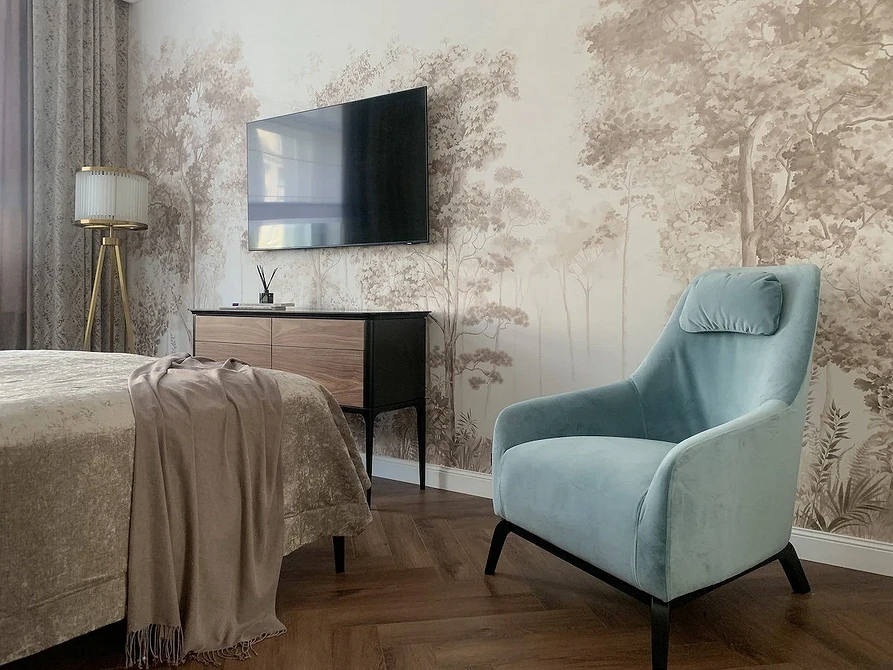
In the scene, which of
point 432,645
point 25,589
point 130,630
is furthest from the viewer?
point 432,645

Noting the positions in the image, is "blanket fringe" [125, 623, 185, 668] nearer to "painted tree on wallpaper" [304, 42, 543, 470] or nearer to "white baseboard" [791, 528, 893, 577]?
"painted tree on wallpaper" [304, 42, 543, 470]

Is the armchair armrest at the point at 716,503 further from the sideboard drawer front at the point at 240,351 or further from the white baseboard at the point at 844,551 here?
the sideboard drawer front at the point at 240,351

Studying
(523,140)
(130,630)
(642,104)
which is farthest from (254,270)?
(130,630)

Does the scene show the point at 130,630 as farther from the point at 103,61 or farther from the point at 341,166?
the point at 103,61

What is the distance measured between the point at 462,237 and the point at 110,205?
2022mm

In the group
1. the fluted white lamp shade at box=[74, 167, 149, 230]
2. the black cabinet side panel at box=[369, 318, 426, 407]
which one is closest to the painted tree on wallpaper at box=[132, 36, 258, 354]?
the fluted white lamp shade at box=[74, 167, 149, 230]

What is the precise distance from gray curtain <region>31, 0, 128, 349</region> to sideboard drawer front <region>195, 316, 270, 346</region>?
4.03 feet

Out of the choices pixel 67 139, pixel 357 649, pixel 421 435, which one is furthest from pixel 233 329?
pixel 357 649

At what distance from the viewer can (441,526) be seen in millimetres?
2652

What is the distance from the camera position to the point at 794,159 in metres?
2.37

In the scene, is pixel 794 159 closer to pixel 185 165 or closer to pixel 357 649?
pixel 357 649

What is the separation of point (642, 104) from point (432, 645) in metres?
2.00

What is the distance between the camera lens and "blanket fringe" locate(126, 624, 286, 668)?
154 cm

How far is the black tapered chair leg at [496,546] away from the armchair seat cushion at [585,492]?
0.33ft
